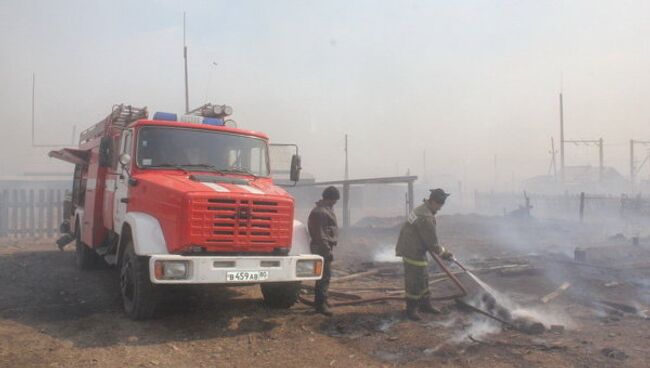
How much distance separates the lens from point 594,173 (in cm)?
6078

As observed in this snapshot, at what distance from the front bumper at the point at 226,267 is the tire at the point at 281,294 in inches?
32.6

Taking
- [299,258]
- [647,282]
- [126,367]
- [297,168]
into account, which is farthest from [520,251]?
[126,367]

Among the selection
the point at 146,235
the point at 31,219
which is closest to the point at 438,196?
the point at 146,235

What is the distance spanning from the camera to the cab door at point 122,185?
6.80 m

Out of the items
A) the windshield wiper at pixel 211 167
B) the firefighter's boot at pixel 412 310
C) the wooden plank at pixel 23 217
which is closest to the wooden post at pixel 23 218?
the wooden plank at pixel 23 217

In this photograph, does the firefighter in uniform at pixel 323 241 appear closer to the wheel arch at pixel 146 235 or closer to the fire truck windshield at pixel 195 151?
the fire truck windshield at pixel 195 151

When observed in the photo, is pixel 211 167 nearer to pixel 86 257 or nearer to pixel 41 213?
pixel 86 257

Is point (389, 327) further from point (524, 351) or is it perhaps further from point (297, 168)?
point (297, 168)

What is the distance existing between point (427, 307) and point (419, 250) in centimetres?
80

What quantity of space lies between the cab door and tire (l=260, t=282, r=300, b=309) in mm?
2220

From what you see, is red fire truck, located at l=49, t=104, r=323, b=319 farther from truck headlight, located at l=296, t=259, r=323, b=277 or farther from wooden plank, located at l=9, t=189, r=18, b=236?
wooden plank, located at l=9, t=189, r=18, b=236

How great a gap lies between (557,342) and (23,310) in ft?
22.1

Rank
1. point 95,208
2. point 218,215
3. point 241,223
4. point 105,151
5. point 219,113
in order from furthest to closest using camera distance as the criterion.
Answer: point 95,208 → point 219,113 → point 105,151 → point 241,223 → point 218,215

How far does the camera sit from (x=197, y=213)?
5.55 metres
